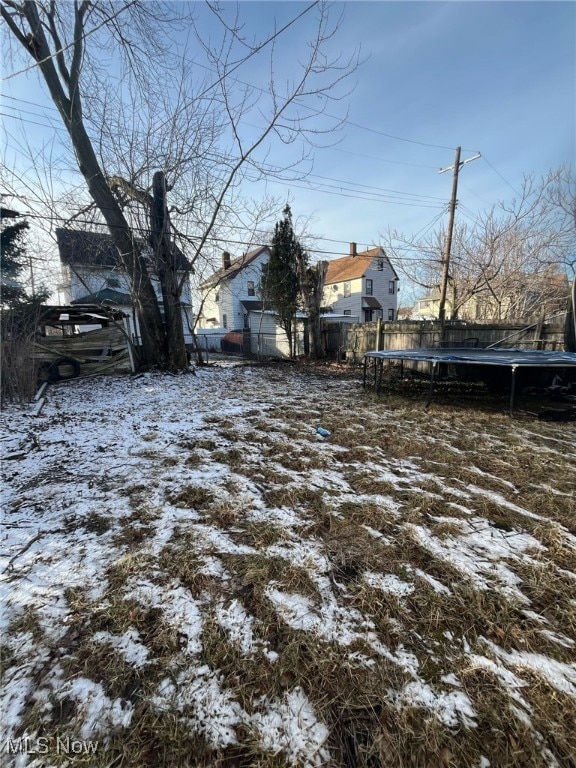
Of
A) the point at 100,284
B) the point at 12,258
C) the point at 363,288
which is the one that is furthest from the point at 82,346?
the point at 363,288

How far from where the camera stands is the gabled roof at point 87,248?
27.5ft

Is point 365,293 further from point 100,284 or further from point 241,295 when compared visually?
point 100,284

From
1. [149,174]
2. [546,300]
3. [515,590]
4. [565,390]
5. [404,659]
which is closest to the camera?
[404,659]

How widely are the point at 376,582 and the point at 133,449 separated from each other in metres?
2.98

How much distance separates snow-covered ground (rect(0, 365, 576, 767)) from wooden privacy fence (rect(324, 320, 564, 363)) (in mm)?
5886

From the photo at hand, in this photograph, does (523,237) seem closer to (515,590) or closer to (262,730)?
(515,590)

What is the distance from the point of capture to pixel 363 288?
88.6 ft

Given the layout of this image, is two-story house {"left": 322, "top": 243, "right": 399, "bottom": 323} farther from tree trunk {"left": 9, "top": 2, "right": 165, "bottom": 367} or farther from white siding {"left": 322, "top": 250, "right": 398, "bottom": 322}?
tree trunk {"left": 9, "top": 2, "right": 165, "bottom": 367}

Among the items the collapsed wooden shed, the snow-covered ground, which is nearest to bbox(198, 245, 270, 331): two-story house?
the collapsed wooden shed

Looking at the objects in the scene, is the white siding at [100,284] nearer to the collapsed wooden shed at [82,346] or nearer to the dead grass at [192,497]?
the collapsed wooden shed at [82,346]

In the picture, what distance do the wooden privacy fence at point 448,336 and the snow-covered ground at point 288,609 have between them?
5.89 m

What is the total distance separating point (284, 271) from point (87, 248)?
8.09 metres

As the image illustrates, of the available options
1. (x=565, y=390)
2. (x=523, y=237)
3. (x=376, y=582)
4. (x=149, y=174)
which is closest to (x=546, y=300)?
(x=523, y=237)

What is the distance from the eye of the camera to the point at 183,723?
111cm
